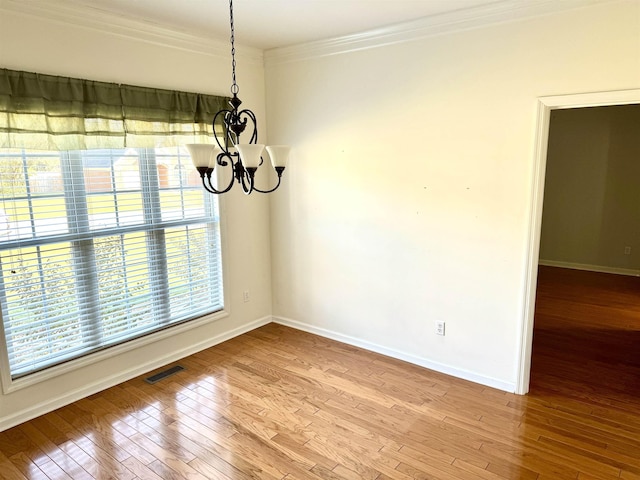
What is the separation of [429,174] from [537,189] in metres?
0.77

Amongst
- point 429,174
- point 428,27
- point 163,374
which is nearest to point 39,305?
point 163,374

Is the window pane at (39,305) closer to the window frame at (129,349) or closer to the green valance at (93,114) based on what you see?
the window frame at (129,349)

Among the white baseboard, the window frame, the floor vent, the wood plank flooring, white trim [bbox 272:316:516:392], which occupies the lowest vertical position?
the wood plank flooring

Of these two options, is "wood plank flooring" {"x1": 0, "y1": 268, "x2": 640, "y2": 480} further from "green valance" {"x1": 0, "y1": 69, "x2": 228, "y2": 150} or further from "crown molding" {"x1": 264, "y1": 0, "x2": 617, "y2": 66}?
"crown molding" {"x1": 264, "y1": 0, "x2": 617, "y2": 66}

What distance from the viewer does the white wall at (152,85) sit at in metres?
2.65

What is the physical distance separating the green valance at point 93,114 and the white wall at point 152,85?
0.33 ft

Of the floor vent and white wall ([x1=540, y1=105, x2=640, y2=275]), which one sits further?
white wall ([x1=540, y1=105, x2=640, y2=275])

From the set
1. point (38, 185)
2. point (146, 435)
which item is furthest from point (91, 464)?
point (38, 185)

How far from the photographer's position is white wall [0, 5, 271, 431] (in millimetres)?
2648

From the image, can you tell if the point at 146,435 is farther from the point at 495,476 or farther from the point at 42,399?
the point at 495,476

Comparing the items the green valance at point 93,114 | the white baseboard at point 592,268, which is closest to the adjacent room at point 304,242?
the green valance at point 93,114

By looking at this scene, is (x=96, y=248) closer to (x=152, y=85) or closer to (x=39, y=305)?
(x=39, y=305)

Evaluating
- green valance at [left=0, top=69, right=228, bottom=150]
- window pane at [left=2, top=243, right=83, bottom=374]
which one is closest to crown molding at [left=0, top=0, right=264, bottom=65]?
green valance at [left=0, top=69, right=228, bottom=150]

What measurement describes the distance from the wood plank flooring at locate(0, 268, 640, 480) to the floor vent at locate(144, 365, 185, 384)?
61 mm
